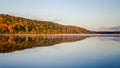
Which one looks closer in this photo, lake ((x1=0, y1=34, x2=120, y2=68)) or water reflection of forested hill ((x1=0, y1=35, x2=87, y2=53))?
lake ((x1=0, y1=34, x2=120, y2=68))

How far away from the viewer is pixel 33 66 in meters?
10.2

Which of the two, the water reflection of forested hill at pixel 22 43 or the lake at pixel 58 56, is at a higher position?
the water reflection of forested hill at pixel 22 43

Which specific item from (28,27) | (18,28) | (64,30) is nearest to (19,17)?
(28,27)

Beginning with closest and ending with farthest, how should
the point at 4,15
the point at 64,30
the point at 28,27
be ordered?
the point at 28,27 → the point at 4,15 → the point at 64,30

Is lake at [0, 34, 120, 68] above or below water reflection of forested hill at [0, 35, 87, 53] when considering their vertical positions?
below

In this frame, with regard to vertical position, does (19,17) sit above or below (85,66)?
above

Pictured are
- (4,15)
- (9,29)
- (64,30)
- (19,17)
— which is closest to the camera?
(9,29)

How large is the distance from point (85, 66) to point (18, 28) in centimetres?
9666

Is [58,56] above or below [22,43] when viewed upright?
below

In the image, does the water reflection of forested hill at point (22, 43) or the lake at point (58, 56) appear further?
the water reflection of forested hill at point (22, 43)

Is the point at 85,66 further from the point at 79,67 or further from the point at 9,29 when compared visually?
the point at 9,29

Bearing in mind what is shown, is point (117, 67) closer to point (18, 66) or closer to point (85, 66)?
point (85, 66)

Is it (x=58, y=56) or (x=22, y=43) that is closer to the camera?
(x=58, y=56)

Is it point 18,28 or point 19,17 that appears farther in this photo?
point 19,17
